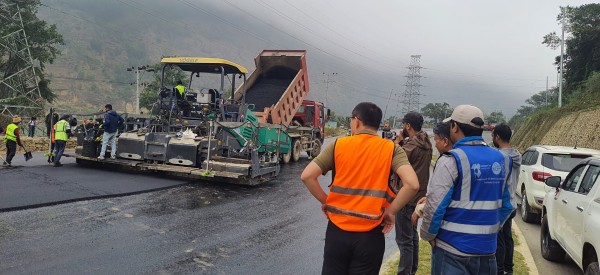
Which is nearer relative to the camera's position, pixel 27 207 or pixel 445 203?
pixel 445 203

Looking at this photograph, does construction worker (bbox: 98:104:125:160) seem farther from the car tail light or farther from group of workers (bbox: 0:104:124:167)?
the car tail light

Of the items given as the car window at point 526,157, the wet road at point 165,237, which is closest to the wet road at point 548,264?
the wet road at point 165,237

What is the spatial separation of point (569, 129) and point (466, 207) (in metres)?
19.7

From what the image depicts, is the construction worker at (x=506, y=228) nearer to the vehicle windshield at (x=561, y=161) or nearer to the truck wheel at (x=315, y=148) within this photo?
the vehicle windshield at (x=561, y=161)

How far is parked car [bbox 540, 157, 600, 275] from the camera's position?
4.07 m

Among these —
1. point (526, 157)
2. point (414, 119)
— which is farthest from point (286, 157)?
point (414, 119)

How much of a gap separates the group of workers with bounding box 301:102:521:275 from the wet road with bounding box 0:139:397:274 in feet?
6.98

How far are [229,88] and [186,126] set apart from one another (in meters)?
1.95

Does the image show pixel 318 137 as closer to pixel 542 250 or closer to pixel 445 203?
pixel 542 250

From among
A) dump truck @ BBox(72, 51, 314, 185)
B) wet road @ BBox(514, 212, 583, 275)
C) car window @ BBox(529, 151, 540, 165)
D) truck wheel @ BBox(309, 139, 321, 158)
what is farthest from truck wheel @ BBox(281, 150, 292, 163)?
wet road @ BBox(514, 212, 583, 275)

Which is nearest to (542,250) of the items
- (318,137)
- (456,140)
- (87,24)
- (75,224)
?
(456,140)

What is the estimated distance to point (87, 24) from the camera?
154 meters

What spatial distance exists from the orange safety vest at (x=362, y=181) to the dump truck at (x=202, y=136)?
6.62 metres

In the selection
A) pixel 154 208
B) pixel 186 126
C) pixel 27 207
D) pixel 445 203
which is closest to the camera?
pixel 445 203
